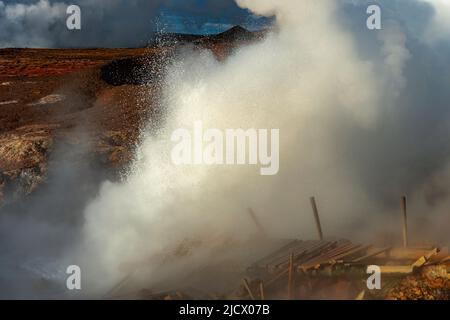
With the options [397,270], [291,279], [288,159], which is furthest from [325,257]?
[288,159]

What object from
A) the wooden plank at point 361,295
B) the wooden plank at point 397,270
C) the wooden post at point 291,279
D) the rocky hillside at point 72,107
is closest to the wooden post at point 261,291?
the wooden post at point 291,279

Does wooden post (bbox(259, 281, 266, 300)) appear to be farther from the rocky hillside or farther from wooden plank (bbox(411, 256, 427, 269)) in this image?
the rocky hillside

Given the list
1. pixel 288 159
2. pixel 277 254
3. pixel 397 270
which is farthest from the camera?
pixel 288 159

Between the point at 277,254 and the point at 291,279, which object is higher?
the point at 277,254

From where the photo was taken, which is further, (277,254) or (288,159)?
(288,159)

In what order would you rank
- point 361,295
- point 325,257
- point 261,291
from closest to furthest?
point 361,295 < point 261,291 < point 325,257

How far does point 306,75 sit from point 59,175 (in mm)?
9932

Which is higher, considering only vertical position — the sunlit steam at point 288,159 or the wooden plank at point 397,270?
the sunlit steam at point 288,159

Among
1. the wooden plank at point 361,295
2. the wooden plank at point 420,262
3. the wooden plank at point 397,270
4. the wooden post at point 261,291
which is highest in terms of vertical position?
the wooden plank at point 420,262

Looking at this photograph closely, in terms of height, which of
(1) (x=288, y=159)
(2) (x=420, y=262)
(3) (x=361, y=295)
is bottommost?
(3) (x=361, y=295)

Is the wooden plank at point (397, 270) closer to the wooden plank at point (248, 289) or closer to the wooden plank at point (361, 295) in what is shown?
the wooden plank at point (361, 295)

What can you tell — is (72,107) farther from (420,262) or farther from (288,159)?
(420,262)

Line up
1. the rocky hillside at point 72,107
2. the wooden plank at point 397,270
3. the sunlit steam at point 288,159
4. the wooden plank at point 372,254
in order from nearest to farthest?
the wooden plank at point 397,270
the wooden plank at point 372,254
the sunlit steam at point 288,159
the rocky hillside at point 72,107

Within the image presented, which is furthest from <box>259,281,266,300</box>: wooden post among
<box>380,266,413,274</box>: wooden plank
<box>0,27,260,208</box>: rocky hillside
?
<box>0,27,260,208</box>: rocky hillside
